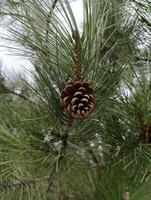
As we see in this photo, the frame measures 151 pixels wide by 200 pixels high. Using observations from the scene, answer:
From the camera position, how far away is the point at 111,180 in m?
0.80

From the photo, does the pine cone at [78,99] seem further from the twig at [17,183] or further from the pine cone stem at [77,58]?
the twig at [17,183]

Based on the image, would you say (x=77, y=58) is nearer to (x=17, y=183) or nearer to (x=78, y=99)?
(x=78, y=99)

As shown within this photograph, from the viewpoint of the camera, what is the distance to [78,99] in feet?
2.00

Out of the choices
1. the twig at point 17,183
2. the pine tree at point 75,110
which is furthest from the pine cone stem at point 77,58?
the twig at point 17,183

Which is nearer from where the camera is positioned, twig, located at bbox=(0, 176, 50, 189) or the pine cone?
the pine cone

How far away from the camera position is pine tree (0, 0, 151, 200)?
61 cm

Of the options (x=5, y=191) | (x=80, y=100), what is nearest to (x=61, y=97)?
(x=80, y=100)

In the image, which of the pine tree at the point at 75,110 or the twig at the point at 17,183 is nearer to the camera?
the pine tree at the point at 75,110

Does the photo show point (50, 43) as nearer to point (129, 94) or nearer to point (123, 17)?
point (129, 94)

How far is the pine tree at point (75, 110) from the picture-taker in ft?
2.02

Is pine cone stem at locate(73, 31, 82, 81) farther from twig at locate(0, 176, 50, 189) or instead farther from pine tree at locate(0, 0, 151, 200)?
twig at locate(0, 176, 50, 189)

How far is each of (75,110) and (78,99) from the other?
0.02m

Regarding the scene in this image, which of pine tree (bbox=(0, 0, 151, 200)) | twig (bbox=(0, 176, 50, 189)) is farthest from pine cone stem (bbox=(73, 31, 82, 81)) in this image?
twig (bbox=(0, 176, 50, 189))

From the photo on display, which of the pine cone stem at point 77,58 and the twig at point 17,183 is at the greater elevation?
the pine cone stem at point 77,58
